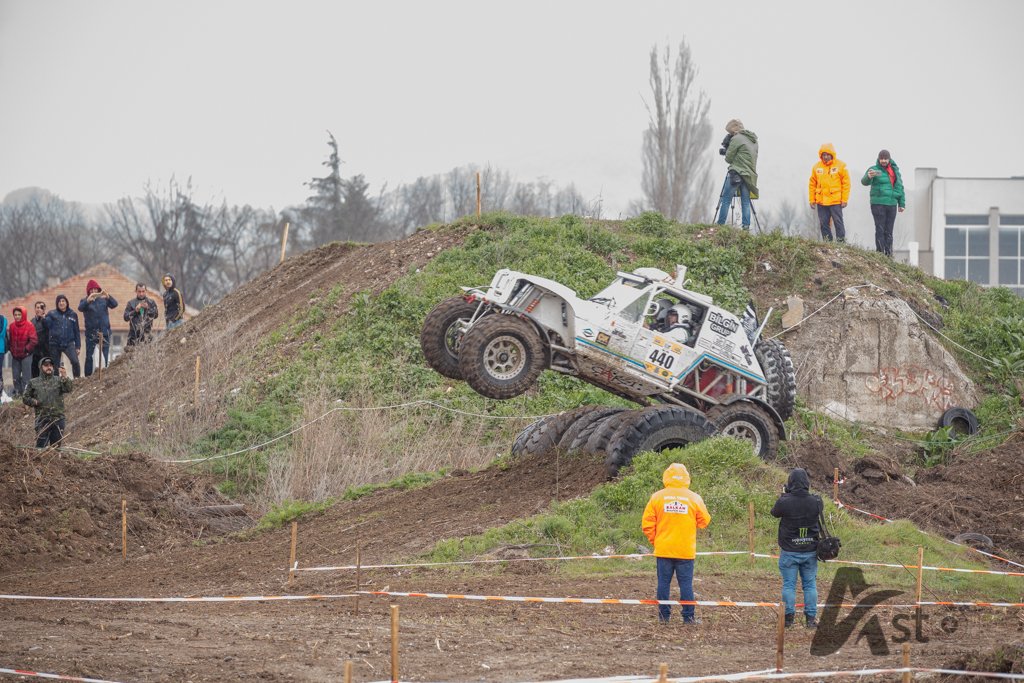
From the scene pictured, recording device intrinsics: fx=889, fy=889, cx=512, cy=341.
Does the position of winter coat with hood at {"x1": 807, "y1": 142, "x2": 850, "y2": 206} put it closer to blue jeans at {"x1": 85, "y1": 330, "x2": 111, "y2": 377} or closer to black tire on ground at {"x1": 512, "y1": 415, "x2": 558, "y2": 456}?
black tire on ground at {"x1": 512, "y1": 415, "x2": 558, "y2": 456}

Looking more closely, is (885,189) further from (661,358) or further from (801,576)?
(801,576)

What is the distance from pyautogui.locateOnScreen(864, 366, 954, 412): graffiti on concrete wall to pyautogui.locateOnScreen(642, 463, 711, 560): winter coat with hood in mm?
14248

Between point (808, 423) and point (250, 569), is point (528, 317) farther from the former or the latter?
point (808, 423)

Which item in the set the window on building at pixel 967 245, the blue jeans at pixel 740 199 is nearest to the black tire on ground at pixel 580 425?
the blue jeans at pixel 740 199

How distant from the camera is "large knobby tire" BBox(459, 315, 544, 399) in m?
11.9

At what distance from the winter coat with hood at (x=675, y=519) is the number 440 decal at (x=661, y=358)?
179 inches

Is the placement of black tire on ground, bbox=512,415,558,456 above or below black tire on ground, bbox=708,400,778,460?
below

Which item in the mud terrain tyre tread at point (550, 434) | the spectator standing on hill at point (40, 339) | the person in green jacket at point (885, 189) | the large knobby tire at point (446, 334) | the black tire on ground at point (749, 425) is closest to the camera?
the large knobby tire at point (446, 334)

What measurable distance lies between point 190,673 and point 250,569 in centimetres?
487

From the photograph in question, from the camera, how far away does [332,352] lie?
2117cm

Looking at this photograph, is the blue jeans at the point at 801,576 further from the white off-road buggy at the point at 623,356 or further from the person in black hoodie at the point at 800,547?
the white off-road buggy at the point at 623,356

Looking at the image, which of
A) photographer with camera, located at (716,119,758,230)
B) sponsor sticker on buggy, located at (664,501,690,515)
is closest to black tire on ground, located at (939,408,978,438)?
photographer with camera, located at (716,119,758,230)

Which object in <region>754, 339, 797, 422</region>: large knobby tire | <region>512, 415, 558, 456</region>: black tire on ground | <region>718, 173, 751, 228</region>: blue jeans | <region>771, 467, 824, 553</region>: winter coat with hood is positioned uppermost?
<region>718, 173, 751, 228</region>: blue jeans

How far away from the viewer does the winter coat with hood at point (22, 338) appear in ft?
65.4
